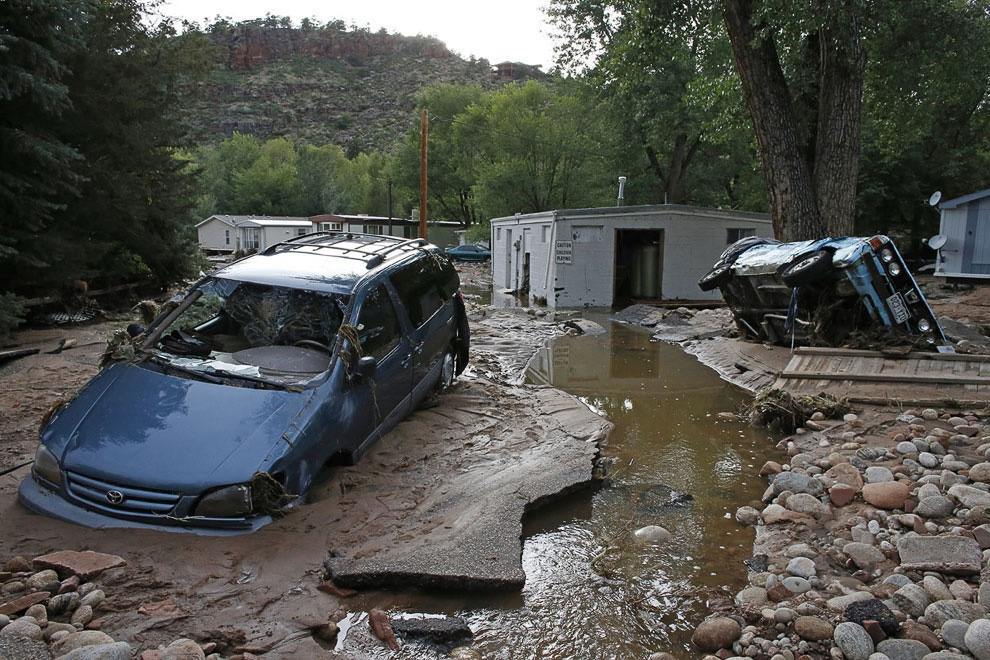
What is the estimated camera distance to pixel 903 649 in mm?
3090

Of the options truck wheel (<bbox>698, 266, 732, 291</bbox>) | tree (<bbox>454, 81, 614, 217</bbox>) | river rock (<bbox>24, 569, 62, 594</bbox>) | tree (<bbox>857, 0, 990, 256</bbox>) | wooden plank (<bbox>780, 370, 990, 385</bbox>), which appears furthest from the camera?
tree (<bbox>454, 81, 614, 217</bbox>)

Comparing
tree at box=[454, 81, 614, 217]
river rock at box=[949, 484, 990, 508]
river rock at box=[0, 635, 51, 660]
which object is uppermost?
tree at box=[454, 81, 614, 217]

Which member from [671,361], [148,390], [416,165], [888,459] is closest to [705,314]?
[671,361]

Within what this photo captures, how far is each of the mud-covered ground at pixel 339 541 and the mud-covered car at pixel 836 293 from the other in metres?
4.27

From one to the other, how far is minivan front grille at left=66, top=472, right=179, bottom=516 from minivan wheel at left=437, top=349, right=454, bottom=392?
150 inches

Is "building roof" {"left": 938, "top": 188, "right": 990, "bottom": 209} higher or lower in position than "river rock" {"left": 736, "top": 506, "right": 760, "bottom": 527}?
higher

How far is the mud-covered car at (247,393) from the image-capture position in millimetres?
3990

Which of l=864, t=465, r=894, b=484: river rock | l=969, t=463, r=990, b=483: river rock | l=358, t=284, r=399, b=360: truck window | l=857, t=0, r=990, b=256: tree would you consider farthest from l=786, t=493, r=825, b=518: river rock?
l=857, t=0, r=990, b=256: tree

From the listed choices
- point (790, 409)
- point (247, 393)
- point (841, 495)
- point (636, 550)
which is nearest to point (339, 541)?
point (247, 393)

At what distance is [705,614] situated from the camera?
3783 millimetres

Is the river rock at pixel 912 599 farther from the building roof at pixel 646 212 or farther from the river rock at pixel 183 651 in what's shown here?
the building roof at pixel 646 212

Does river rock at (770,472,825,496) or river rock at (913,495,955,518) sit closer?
river rock at (913,495,955,518)

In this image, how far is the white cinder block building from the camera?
2008 cm

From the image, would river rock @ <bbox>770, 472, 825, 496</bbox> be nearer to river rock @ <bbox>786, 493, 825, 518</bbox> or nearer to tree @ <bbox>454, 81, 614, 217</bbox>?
river rock @ <bbox>786, 493, 825, 518</bbox>
